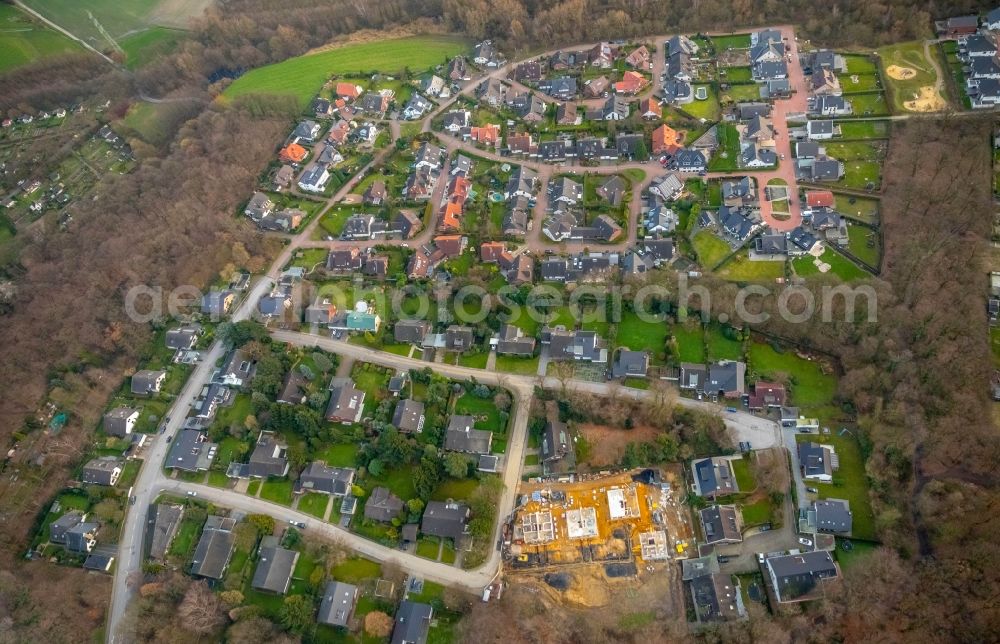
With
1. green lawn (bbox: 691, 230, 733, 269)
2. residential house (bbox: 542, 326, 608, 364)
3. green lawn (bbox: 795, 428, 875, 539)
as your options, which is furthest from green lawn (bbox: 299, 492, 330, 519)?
green lawn (bbox: 691, 230, 733, 269)

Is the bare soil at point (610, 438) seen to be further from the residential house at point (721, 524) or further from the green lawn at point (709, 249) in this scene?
the green lawn at point (709, 249)

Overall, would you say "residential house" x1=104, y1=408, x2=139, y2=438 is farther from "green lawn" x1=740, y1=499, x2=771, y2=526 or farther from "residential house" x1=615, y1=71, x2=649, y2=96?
"residential house" x1=615, y1=71, x2=649, y2=96

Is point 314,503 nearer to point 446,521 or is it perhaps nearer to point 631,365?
point 446,521

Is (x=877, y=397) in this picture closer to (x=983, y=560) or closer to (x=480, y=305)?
(x=983, y=560)

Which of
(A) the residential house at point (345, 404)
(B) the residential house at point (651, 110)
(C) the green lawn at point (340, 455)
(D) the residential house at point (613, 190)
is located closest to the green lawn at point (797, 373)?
(D) the residential house at point (613, 190)

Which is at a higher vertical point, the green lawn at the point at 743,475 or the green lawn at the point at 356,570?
the green lawn at the point at 743,475

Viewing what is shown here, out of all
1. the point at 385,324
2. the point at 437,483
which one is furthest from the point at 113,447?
the point at 437,483

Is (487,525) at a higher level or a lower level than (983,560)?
lower
